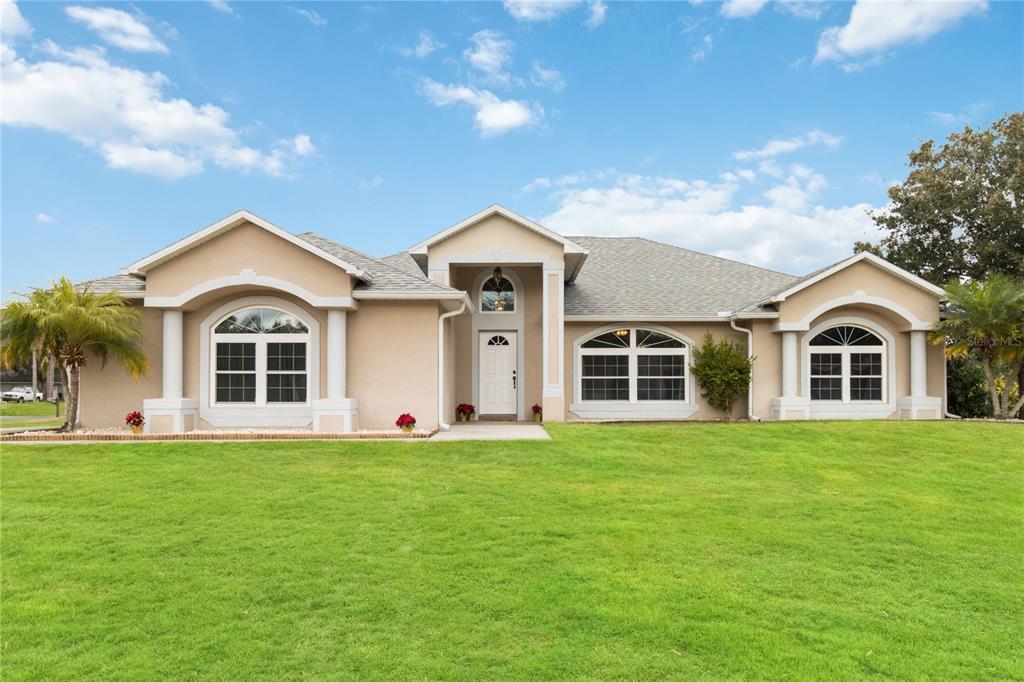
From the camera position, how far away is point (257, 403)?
1502 cm

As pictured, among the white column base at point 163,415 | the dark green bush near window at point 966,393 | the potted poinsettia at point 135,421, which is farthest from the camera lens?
the dark green bush near window at point 966,393

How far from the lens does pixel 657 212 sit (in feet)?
104

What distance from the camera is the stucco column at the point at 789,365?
17578mm

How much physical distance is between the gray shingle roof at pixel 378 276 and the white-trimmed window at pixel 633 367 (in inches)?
233

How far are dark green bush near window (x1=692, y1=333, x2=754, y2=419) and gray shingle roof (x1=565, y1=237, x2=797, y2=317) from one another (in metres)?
1.09

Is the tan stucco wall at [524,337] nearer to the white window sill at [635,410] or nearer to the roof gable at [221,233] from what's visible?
the white window sill at [635,410]

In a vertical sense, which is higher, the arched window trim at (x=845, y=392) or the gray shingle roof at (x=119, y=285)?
the gray shingle roof at (x=119, y=285)

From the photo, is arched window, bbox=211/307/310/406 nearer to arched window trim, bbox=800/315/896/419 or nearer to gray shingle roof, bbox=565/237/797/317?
gray shingle roof, bbox=565/237/797/317

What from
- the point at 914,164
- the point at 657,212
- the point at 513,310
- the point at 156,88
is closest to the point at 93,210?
the point at 156,88

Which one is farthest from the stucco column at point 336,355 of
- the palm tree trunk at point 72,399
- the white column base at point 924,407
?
the white column base at point 924,407

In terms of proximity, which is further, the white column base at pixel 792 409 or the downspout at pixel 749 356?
the downspout at pixel 749 356

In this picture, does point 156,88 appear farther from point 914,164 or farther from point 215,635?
point 914,164

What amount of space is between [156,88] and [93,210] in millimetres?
3801

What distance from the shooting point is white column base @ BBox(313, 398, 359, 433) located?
46.6 feet
